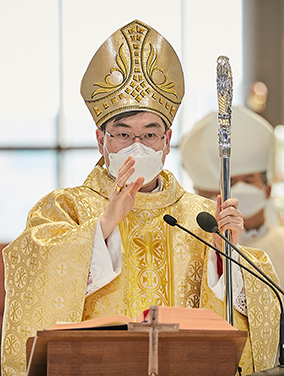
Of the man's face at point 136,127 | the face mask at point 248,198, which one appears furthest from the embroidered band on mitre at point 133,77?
the face mask at point 248,198

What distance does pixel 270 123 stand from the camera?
8.61 meters

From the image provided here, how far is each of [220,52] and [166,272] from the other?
5.48 metres

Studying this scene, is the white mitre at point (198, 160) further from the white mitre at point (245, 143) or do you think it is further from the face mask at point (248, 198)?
the face mask at point (248, 198)

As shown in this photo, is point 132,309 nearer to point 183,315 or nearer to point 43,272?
point 43,272

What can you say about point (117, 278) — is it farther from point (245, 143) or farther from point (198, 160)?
point (245, 143)

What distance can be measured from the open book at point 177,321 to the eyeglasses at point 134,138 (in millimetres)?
1454

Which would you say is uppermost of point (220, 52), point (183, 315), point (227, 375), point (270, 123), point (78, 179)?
point (220, 52)

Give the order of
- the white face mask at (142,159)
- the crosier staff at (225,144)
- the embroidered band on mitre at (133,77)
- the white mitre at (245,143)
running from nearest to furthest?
1. the crosier staff at (225,144)
2. the white face mask at (142,159)
3. the embroidered band on mitre at (133,77)
4. the white mitre at (245,143)

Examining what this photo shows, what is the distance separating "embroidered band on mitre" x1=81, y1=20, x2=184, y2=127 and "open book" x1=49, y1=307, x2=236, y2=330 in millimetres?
1696

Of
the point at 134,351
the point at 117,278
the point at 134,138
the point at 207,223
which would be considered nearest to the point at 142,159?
the point at 134,138

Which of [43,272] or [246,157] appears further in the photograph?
[246,157]

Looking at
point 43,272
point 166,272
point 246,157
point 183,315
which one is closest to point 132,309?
point 166,272

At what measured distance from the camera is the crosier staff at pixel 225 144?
3205 mm

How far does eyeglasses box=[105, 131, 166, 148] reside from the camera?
146 inches
